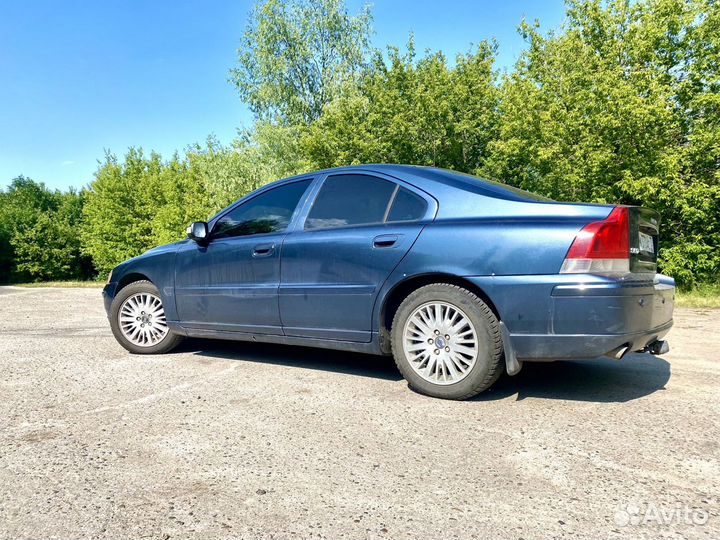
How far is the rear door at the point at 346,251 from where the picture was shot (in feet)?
12.5

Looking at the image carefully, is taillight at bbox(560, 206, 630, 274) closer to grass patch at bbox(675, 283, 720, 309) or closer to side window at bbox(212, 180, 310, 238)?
side window at bbox(212, 180, 310, 238)

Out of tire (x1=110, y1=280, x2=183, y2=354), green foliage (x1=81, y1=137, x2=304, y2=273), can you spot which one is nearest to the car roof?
tire (x1=110, y1=280, x2=183, y2=354)

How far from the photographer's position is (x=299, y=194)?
178 inches

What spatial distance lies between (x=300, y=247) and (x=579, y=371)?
251cm

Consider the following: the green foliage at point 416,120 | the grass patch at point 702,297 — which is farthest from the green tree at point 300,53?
the grass patch at point 702,297

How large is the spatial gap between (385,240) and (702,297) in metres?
10.4

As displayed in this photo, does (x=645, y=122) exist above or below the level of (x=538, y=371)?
above

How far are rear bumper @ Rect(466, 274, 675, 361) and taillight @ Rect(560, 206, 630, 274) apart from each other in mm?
68

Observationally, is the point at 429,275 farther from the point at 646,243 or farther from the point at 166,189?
the point at 166,189

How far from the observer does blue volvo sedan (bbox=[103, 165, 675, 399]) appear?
10.4 feet

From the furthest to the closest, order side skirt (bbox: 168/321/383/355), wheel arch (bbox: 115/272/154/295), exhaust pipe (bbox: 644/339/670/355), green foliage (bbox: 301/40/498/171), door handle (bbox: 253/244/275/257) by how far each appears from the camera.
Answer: green foliage (bbox: 301/40/498/171) < wheel arch (bbox: 115/272/154/295) < door handle (bbox: 253/244/275/257) < side skirt (bbox: 168/321/383/355) < exhaust pipe (bbox: 644/339/670/355)

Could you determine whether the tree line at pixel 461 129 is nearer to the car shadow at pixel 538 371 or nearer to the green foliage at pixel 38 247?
the green foliage at pixel 38 247

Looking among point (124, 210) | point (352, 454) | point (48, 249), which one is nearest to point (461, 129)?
point (124, 210)

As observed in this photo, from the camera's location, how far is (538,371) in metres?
4.37
